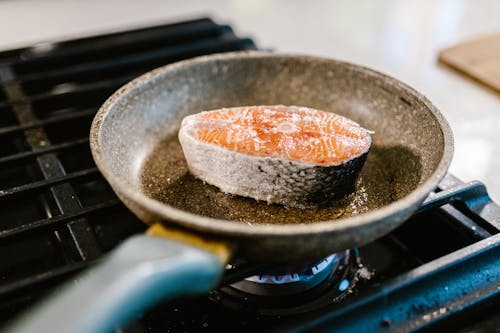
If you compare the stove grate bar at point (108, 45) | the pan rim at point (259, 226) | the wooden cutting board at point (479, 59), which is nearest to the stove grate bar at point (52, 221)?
the pan rim at point (259, 226)

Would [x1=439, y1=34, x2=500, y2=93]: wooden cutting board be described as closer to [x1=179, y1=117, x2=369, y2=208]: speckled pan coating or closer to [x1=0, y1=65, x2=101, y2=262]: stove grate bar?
[x1=179, y1=117, x2=369, y2=208]: speckled pan coating

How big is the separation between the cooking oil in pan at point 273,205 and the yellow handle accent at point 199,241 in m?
0.24

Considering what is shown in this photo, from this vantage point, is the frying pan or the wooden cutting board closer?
the frying pan

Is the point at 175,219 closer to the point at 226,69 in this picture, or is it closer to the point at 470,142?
the point at 226,69

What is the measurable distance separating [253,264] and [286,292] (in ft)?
0.30

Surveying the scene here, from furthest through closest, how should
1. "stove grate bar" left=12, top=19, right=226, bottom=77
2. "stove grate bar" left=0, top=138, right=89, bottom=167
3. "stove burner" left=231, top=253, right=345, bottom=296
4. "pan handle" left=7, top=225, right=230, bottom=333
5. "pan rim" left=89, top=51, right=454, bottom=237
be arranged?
"stove grate bar" left=12, top=19, right=226, bottom=77 → "stove grate bar" left=0, top=138, right=89, bottom=167 → "stove burner" left=231, top=253, right=345, bottom=296 → "pan rim" left=89, top=51, right=454, bottom=237 → "pan handle" left=7, top=225, right=230, bottom=333

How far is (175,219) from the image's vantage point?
54 centimetres

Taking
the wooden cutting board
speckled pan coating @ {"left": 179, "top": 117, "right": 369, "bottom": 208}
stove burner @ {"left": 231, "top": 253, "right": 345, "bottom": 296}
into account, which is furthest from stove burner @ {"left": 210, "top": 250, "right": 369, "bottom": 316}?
the wooden cutting board

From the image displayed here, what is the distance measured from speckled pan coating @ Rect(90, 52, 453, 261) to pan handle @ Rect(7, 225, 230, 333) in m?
0.04

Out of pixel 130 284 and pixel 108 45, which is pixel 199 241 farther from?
pixel 108 45

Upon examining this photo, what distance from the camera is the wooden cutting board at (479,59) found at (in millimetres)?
1292

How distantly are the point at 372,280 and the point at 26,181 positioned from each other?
2.46ft

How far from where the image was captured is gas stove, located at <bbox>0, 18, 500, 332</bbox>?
2.07 ft

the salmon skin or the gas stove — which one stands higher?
the salmon skin
